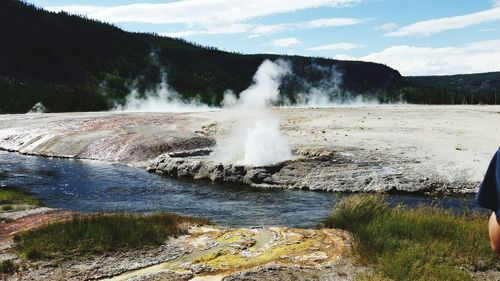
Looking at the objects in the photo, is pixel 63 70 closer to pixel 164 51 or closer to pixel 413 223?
pixel 164 51

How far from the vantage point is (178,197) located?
69.8 ft

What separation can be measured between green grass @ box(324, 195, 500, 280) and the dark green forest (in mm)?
75763

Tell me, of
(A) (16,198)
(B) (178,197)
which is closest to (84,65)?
(A) (16,198)

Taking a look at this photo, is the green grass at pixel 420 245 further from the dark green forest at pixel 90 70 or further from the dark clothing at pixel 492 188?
the dark green forest at pixel 90 70

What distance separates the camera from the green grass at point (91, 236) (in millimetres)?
10930

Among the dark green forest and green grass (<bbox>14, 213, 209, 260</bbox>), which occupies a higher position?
the dark green forest

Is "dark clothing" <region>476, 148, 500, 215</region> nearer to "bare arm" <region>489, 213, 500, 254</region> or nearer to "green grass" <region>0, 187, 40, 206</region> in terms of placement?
"bare arm" <region>489, 213, 500, 254</region>

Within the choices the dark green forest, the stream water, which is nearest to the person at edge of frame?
the stream water

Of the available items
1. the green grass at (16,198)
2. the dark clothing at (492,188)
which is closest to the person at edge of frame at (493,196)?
the dark clothing at (492,188)

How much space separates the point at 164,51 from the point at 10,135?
514ft

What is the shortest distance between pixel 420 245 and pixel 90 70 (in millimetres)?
150906

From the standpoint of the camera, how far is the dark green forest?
91.8 meters

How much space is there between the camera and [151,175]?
27.7 metres

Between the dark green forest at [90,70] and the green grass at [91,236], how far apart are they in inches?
2845
